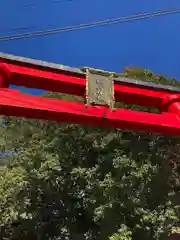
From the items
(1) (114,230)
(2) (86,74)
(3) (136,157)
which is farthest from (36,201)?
(2) (86,74)

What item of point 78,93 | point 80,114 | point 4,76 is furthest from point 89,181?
point 4,76

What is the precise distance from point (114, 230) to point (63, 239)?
248 centimetres

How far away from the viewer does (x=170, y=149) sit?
12.0 m

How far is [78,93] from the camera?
6398 mm

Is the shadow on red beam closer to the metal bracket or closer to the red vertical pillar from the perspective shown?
the metal bracket

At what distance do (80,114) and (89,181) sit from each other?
5577 millimetres

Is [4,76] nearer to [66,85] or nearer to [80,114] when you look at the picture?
[66,85]

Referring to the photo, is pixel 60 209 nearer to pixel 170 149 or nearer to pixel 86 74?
pixel 170 149

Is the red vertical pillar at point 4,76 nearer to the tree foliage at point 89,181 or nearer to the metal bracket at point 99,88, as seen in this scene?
the metal bracket at point 99,88

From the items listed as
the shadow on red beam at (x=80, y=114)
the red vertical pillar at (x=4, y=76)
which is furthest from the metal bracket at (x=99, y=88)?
the red vertical pillar at (x=4, y=76)

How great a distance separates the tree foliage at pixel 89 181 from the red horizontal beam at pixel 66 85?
12.3ft

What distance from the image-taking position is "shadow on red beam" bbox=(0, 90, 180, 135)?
528 centimetres

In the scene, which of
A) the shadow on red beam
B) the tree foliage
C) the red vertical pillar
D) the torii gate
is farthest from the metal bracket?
the tree foliage

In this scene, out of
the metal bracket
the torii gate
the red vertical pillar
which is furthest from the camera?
the metal bracket
